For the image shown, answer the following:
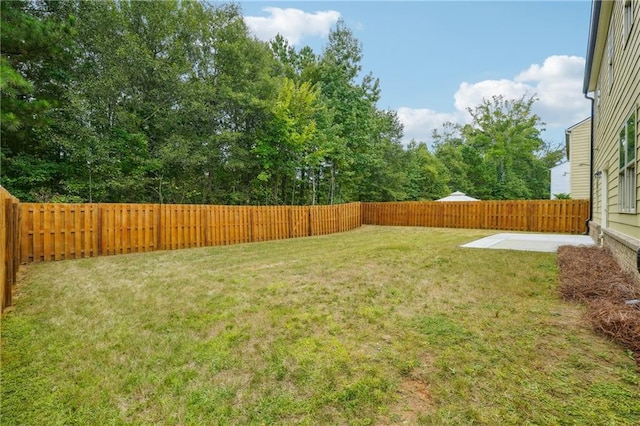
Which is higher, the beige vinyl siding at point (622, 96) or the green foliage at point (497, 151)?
the green foliage at point (497, 151)

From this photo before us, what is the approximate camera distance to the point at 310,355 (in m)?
2.62

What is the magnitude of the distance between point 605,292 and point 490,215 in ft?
40.5

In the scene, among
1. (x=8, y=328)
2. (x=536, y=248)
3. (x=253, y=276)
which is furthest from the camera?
(x=536, y=248)

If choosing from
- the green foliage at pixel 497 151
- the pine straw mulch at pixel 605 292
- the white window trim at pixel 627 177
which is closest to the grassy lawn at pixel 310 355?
the pine straw mulch at pixel 605 292

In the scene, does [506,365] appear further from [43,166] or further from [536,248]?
[43,166]

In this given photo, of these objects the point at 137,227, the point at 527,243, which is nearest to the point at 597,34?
the point at 527,243

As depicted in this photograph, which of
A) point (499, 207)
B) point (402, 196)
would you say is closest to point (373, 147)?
point (402, 196)

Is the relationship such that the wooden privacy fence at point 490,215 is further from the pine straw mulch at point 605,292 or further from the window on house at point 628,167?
the window on house at point 628,167

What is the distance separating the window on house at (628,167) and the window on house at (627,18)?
1216 millimetres

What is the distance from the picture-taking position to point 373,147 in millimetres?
20594

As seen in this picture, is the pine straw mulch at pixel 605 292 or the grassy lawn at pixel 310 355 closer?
the grassy lawn at pixel 310 355

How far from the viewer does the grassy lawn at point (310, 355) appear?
200 cm

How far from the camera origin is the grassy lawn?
78.7 inches

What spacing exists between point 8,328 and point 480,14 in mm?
13043
